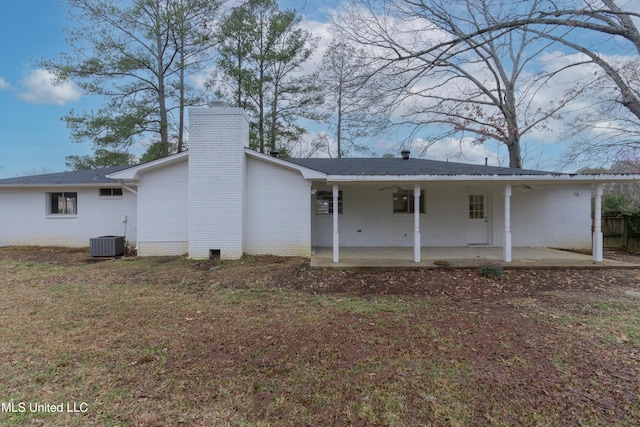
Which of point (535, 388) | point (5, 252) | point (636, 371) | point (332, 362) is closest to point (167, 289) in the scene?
point (332, 362)

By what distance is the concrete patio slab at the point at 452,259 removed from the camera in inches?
298

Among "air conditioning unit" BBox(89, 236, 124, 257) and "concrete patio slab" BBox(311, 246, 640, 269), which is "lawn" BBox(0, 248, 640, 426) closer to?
"concrete patio slab" BBox(311, 246, 640, 269)

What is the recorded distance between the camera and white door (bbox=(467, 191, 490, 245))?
434 inches

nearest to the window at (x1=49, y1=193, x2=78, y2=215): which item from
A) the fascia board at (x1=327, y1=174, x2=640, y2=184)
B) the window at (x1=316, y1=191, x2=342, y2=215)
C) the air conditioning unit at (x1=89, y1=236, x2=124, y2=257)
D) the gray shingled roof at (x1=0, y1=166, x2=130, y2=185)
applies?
the gray shingled roof at (x1=0, y1=166, x2=130, y2=185)

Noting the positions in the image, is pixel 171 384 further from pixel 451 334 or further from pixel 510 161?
pixel 510 161

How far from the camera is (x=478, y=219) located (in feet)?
36.3

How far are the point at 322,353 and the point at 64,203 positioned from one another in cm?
1303

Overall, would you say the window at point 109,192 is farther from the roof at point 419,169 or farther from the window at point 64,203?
the roof at point 419,169

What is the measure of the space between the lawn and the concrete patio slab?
95 cm

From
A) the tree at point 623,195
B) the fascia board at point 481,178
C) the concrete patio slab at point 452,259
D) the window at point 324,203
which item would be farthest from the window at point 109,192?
the tree at point 623,195

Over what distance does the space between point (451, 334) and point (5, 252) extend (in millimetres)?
14317

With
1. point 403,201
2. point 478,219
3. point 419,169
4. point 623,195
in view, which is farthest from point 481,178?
point 623,195

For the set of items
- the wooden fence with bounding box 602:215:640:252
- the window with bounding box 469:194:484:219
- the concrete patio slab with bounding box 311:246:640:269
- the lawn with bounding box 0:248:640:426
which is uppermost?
the window with bounding box 469:194:484:219

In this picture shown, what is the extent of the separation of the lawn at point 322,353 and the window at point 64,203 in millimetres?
6269
